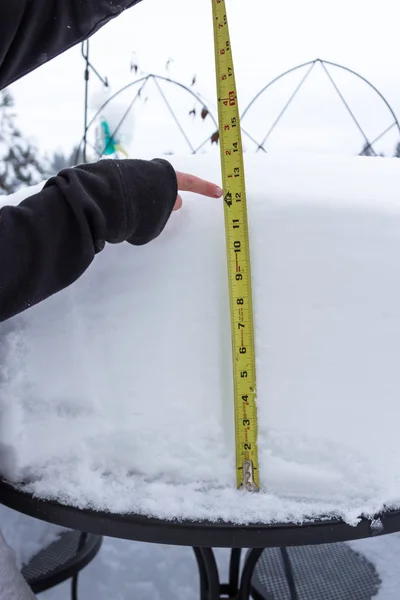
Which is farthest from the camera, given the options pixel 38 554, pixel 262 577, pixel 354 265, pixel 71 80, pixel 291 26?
pixel 71 80

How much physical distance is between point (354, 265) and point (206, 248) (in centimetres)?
22

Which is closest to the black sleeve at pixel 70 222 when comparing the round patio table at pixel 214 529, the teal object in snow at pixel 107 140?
the round patio table at pixel 214 529

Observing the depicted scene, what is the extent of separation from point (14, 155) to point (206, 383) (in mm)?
6187

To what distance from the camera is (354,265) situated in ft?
2.40

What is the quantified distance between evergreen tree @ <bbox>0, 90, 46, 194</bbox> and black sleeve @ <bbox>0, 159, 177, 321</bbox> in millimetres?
5182

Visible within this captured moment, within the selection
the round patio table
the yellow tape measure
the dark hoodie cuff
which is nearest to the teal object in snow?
the yellow tape measure

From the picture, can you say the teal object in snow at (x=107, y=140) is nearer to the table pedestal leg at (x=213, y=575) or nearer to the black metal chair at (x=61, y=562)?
the black metal chair at (x=61, y=562)

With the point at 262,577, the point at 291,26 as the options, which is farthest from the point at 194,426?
the point at 291,26

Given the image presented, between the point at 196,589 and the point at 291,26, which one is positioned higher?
the point at 291,26

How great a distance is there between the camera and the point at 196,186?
783 mm

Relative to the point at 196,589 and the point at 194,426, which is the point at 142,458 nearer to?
the point at 194,426

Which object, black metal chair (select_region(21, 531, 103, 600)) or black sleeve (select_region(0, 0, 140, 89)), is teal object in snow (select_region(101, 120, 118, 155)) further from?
black sleeve (select_region(0, 0, 140, 89))

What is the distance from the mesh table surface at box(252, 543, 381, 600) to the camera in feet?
4.16

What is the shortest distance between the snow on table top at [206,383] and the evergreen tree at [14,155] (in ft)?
16.9
